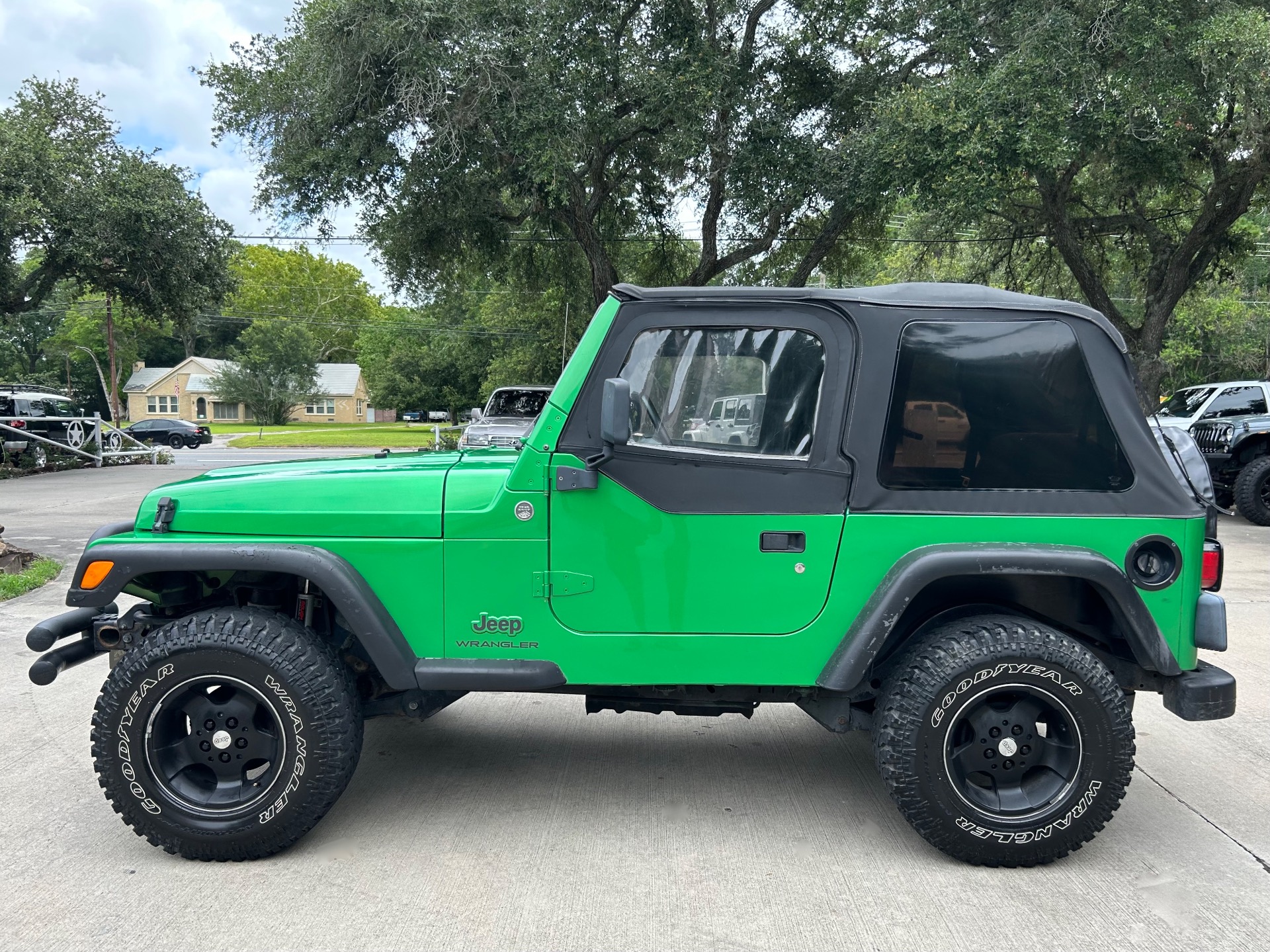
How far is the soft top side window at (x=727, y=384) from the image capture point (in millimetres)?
3377

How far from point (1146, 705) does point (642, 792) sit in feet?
10.3

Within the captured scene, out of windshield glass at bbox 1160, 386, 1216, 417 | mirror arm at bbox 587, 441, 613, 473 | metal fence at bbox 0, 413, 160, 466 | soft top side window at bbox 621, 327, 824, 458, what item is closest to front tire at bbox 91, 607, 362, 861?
mirror arm at bbox 587, 441, 613, 473

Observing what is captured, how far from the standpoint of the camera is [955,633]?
3352 millimetres

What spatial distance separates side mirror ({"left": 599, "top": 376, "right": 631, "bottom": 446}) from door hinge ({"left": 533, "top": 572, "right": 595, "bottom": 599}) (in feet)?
1.68

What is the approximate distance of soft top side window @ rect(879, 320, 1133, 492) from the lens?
3328 mm

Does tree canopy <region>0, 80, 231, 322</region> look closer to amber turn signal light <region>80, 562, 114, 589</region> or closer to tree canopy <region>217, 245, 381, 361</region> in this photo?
amber turn signal light <region>80, 562, 114, 589</region>

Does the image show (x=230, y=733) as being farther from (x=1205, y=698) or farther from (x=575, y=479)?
(x=1205, y=698)

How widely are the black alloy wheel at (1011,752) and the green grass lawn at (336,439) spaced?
3450cm

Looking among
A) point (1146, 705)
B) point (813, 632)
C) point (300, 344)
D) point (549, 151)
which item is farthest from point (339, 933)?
point (300, 344)

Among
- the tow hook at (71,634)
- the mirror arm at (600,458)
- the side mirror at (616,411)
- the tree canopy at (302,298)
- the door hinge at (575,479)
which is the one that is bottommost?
Answer: the tow hook at (71,634)

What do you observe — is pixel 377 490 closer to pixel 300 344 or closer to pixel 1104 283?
pixel 1104 283

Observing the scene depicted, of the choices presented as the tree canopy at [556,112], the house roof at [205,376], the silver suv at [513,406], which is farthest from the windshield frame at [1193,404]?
the house roof at [205,376]

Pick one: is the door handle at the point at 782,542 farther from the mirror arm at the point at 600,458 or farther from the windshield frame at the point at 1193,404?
the windshield frame at the point at 1193,404

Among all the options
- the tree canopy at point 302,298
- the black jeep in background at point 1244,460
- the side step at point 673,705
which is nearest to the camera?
the side step at point 673,705
